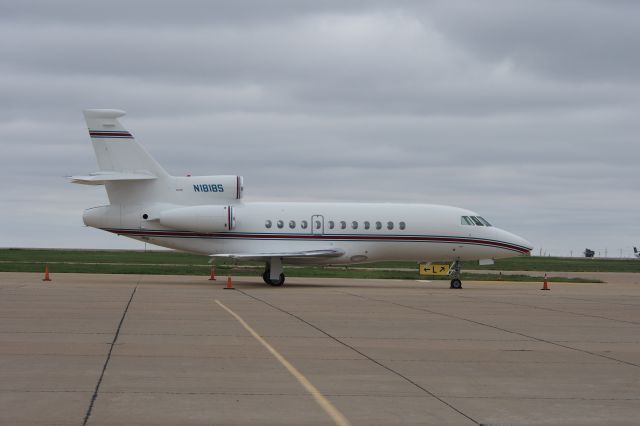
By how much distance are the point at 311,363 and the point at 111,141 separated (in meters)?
21.8

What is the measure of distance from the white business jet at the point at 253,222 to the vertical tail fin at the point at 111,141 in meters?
0.04

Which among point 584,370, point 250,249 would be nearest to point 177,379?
point 584,370

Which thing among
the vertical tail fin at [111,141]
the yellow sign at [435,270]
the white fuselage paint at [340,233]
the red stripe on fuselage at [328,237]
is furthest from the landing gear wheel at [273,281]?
the yellow sign at [435,270]

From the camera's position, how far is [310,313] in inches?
806

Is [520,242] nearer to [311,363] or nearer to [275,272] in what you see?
[275,272]

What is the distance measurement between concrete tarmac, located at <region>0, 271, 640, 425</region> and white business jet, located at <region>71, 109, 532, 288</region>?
898 cm

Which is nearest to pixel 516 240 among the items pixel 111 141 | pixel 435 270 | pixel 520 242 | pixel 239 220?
pixel 520 242

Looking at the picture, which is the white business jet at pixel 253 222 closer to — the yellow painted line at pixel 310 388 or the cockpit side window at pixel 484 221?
the cockpit side window at pixel 484 221

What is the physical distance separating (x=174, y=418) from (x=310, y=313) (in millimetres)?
12298

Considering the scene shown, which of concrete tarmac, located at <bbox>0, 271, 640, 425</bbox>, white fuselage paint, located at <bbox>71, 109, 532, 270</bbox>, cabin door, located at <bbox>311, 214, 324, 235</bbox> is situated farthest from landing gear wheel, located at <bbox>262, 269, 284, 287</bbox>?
concrete tarmac, located at <bbox>0, 271, 640, 425</bbox>

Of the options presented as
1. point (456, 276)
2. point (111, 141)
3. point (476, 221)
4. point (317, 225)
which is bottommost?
point (456, 276)

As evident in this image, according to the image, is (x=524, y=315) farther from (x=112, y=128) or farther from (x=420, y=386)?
(x=112, y=128)

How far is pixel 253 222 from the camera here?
33188mm

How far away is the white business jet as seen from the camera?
32.2 m
